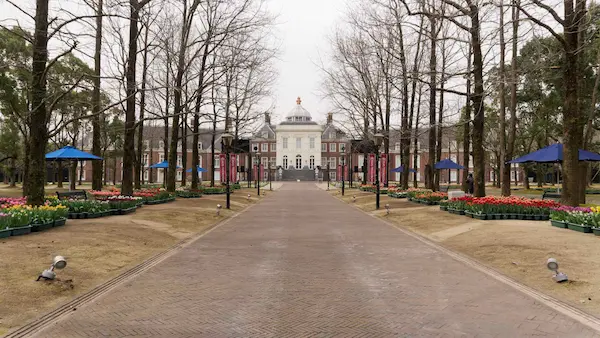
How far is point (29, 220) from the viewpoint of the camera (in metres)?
12.2

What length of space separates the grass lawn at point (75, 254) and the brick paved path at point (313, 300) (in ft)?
2.29

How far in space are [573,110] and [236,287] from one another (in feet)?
44.0

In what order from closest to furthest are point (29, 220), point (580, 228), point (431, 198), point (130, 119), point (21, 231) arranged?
1. point (21, 231)
2. point (29, 220)
3. point (580, 228)
4. point (130, 119)
5. point (431, 198)

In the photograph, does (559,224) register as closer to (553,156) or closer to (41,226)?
(553,156)

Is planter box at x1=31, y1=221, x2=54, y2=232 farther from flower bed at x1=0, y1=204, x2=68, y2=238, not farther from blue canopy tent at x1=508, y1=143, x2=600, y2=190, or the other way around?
blue canopy tent at x1=508, y1=143, x2=600, y2=190

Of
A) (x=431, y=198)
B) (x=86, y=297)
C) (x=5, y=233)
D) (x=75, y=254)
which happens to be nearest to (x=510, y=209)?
(x=431, y=198)

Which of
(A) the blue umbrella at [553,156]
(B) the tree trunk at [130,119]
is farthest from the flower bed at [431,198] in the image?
(B) the tree trunk at [130,119]

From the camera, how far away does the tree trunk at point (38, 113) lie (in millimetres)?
14859

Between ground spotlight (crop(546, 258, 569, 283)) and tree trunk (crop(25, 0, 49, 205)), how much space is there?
46.9ft

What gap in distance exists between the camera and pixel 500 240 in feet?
40.2

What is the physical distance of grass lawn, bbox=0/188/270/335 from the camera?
682 centimetres

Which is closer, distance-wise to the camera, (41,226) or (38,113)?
(41,226)

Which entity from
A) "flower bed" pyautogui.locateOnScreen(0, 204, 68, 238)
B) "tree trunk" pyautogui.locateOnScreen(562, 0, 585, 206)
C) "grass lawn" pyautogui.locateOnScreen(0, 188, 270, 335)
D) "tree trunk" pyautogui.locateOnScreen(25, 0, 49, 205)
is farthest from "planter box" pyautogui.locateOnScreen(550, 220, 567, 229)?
"tree trunk" pyautogui.locateOnScreen(25, 0, 49, 205)

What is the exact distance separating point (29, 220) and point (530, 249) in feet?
39.8
